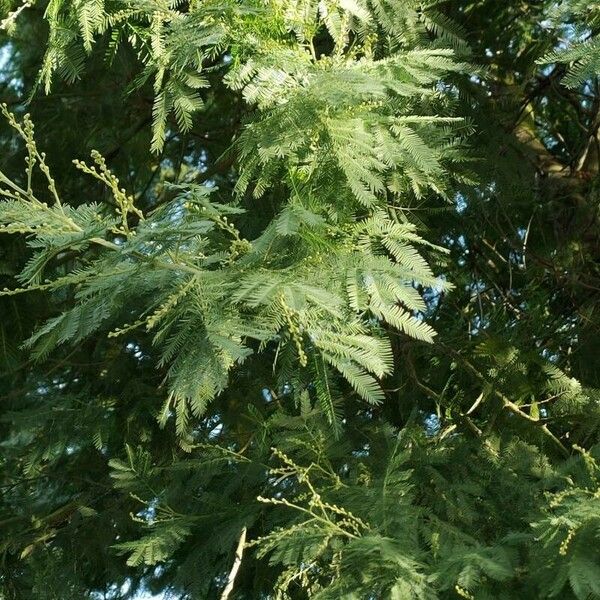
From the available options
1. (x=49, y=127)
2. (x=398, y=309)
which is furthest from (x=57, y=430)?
(x=398, y=309)

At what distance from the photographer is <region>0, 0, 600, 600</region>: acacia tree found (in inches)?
109

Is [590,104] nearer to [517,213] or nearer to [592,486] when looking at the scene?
[517,213]

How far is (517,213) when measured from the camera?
16.5 ft

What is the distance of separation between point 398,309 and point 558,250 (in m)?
2.29

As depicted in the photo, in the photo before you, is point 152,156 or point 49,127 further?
point 152,156

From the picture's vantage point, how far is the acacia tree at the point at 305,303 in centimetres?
278

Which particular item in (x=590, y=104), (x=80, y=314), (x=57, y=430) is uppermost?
(x=80, y=314)

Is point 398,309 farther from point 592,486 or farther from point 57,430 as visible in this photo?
point 57,430

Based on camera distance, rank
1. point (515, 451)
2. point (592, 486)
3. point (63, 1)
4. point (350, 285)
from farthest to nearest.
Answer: point (515, 451) < point (63, 1) < point (592, 486) < point (350, 285)

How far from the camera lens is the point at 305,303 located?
262 cm

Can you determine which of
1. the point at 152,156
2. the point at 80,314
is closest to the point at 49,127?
the point at 152,156

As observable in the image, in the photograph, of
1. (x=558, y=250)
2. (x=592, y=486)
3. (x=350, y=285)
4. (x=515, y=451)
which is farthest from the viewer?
(x=558, y=250)

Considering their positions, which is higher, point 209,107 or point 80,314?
point 80,314

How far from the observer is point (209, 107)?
215 inches
